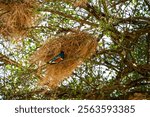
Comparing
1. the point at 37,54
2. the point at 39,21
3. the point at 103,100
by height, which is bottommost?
the point at 103,100

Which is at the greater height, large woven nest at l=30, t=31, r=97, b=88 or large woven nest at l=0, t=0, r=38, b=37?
large woven nest at l=0, t=0, r=38, b=37

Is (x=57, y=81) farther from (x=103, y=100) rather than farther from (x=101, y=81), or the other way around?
(x=101, y=81)

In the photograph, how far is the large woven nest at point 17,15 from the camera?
2.55 m

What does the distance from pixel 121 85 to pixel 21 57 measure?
2.67 feet

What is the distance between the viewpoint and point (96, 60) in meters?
3.11

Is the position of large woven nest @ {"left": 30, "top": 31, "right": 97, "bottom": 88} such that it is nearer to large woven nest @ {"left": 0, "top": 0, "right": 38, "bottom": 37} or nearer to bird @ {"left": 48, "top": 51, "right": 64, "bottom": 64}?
bird @ {"left": 48, "top": 51, "right": 64, "bottom": 64}

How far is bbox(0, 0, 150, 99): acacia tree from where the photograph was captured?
9.54ft

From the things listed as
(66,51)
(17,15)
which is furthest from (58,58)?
(17,15)

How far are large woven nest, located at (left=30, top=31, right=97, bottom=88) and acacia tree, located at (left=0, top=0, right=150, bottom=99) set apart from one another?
0.30m

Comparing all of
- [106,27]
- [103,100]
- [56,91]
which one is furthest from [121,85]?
[106,27]

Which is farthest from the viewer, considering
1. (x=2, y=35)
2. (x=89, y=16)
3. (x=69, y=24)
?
(x=69, y=24)

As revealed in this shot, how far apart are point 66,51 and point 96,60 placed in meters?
0.67

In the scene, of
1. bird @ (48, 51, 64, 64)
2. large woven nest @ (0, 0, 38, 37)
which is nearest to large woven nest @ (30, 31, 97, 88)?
bird @ (48, 51, 64, 64)

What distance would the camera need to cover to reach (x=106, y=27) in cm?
248
